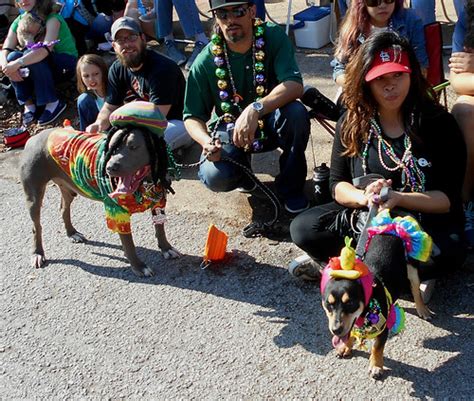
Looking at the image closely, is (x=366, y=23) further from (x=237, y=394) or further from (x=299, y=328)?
(x=237, y=394)

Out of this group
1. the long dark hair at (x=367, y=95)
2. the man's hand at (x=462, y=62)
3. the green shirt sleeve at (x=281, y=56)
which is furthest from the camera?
the green shirt sleeve at (x=281, y=56)

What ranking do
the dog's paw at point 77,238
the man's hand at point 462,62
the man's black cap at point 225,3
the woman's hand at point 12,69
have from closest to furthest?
the man's hand at point 462,62 < the man's black cap at point 225,3 < the dog's paw at point 77,238 < the woman's hand at point 12,69

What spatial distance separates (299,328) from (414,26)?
216cm

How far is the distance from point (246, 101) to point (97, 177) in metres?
1.18

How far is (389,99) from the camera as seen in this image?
299cm

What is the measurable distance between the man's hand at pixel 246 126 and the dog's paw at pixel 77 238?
53.9 inches

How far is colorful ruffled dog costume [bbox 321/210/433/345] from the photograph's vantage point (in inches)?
95.2

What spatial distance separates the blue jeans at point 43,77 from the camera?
6.49 m

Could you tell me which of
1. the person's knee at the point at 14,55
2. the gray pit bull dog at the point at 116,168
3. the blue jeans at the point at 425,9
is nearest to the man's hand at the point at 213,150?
the gray pit bull dog at the point at 116,168

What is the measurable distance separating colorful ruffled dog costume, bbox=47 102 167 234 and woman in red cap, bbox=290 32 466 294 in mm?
1065

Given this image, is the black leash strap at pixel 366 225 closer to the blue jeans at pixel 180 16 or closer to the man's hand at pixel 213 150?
the man's hand at pixel 213 150

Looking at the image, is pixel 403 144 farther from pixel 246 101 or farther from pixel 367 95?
pixel 246 101

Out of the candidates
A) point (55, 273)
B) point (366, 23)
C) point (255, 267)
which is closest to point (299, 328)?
point (255, 267)

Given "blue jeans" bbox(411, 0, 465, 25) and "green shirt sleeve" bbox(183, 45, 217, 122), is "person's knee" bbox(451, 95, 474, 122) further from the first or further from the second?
"blue jeans" bbox(411, 0, 465, 25)
